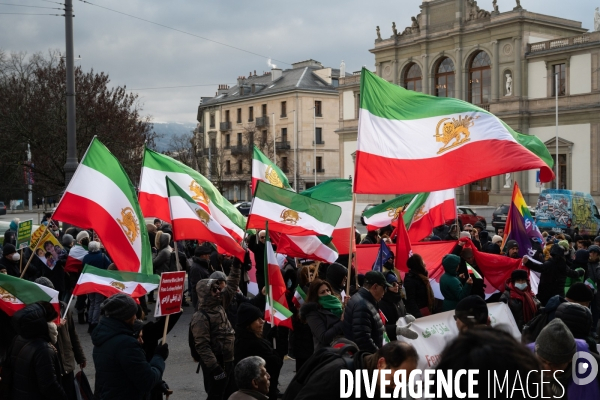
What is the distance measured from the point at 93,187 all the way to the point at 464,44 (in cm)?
4495

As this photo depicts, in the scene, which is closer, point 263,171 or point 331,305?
point 331,305

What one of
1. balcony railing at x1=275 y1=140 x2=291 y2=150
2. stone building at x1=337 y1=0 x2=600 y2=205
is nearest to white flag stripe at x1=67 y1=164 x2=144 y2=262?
stone building at x1=337 y1=0 x2=600 y2=205

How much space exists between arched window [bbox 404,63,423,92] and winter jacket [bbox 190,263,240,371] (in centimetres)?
4701

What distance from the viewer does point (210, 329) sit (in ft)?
22.3

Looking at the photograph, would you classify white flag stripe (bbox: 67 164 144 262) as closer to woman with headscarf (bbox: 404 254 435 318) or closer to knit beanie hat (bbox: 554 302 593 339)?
woman with headscarf (bbox: 404 254 435 318)

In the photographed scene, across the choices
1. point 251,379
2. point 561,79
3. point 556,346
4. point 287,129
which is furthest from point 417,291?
point 287,129

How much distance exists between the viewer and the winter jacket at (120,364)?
4988 millimetres

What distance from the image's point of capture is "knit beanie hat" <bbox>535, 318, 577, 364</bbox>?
3.93 meters

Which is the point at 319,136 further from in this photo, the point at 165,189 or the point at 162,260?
the point at 165,189

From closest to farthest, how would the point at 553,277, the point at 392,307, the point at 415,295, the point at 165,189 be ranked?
the point at 392,307, the point at 415,295, the point at 553,277, the point at 165,189

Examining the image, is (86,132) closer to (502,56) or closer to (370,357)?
(370,357)

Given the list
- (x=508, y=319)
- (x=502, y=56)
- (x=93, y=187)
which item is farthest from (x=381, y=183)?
(x=502, y=56)

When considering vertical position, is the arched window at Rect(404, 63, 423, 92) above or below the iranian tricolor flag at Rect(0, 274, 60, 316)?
above

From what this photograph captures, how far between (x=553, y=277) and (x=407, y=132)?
275 cm
